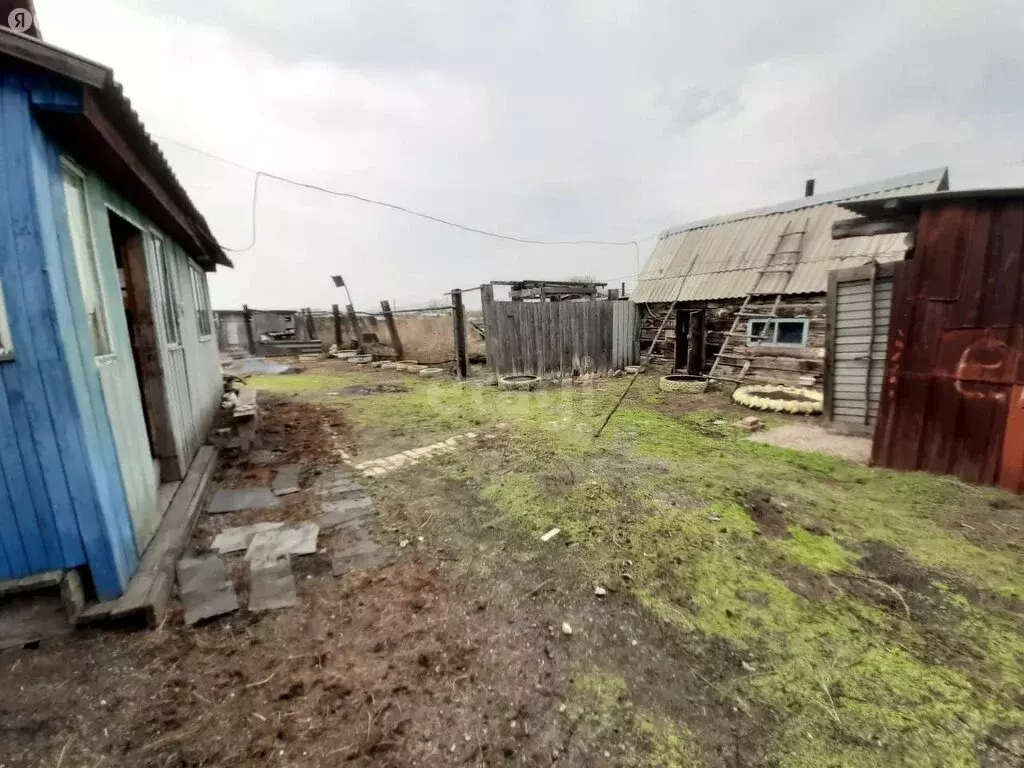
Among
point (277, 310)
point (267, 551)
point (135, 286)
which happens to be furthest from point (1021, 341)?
point (277, 310)

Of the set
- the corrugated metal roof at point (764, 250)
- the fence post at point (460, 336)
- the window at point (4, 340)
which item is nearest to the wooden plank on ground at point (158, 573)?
the window at point (4, 340)

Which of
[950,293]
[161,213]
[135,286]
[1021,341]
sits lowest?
[1021,341]

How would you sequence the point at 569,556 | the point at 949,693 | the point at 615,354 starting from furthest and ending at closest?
the point at 615,354
the point at 569,556
the point at 949,693

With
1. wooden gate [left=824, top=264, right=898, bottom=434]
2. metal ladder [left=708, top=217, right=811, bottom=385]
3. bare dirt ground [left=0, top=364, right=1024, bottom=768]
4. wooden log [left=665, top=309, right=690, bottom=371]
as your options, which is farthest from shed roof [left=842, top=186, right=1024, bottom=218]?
wooden log [left=665, top=309, right=690, bottom=371]

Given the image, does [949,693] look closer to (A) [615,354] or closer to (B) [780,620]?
(B) [780,620]

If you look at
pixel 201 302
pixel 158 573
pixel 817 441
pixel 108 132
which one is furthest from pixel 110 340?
pixel 817 441

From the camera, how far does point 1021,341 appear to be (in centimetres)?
393

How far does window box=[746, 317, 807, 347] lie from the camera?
32.1 feet

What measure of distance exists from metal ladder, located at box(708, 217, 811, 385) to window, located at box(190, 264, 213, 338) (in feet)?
34.6

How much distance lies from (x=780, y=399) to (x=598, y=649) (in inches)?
317

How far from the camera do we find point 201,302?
297 inches

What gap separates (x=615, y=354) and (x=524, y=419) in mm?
6543

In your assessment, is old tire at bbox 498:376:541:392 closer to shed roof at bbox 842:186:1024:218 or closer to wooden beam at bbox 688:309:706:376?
wooden beam at bbox 688:309:706:376

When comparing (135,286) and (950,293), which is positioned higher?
(135,286)
